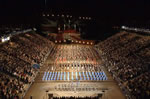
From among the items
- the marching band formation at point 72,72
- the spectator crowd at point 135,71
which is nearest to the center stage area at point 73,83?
the marching band formation at point 72,72

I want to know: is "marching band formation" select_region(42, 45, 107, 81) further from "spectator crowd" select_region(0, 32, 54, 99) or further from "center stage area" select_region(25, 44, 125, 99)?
"spectator crowd" select_region(0, 32, 54, 99)

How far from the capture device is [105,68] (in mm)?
31172

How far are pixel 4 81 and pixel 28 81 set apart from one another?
384 cm

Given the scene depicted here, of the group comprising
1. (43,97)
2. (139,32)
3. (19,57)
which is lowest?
(43,97)

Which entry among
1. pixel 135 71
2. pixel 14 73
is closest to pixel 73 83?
pixel 14 73

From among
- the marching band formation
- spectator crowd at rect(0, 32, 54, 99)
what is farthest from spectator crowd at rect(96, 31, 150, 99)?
spectator crowd at rect(0, 32, 54, 99)

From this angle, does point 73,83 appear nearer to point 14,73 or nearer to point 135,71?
point 14,73

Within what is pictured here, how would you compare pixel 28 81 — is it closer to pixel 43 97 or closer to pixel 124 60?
pixel 43 97

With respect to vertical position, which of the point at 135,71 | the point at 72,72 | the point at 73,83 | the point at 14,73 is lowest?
the point at 73,83

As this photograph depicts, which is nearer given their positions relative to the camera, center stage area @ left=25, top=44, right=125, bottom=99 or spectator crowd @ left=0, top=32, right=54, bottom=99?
spectator crowd @ left=0, top=32, right=54, bottom=99

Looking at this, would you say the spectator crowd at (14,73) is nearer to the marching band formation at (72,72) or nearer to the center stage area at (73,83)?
the center stage area at (73,83)

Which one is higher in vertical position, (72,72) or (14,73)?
(14,73)

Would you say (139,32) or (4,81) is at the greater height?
(139,32)

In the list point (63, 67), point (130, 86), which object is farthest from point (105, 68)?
point (130, 86)
